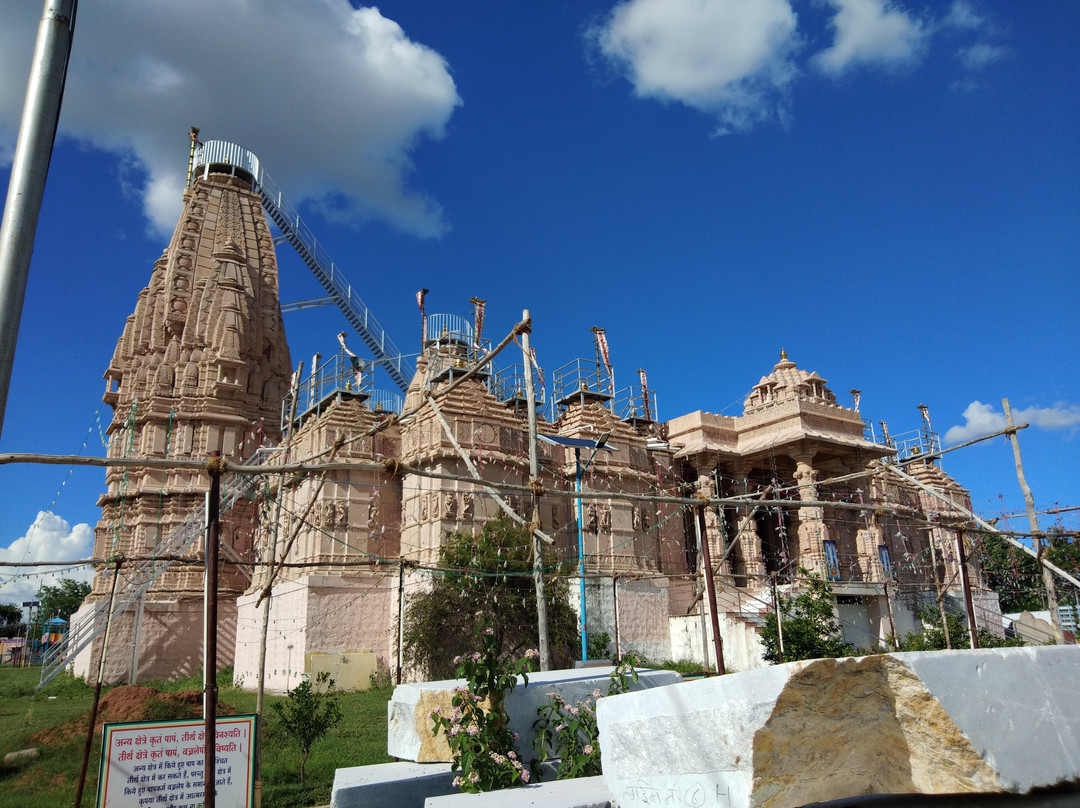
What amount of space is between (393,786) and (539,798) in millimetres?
1555

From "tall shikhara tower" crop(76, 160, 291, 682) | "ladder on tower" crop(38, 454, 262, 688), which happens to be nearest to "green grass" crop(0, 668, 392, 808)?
"ladder on tower" crop(38, 454, 262, 688)

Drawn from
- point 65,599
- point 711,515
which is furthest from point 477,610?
point 65,599

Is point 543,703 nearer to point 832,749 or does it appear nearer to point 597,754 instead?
point 597,754

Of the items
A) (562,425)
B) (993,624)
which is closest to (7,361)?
(562,425)

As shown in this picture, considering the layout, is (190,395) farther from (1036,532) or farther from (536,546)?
(1036,532)

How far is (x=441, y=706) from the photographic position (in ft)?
21.4

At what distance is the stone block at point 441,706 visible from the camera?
6434 mm

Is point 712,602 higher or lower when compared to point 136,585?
lower

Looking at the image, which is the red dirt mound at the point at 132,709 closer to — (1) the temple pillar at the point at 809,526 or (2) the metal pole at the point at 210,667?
(2) the metal pole at the point at 210,667

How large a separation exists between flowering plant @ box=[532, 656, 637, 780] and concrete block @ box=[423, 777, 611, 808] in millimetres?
601

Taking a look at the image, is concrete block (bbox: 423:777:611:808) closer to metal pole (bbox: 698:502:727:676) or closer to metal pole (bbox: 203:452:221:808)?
metal pole (bbox: 203:452:221:808)

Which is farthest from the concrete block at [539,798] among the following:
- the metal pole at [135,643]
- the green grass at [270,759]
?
the metal pole at [135,643]

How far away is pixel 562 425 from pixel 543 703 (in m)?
20.0

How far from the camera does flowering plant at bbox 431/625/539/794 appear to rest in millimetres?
5656
